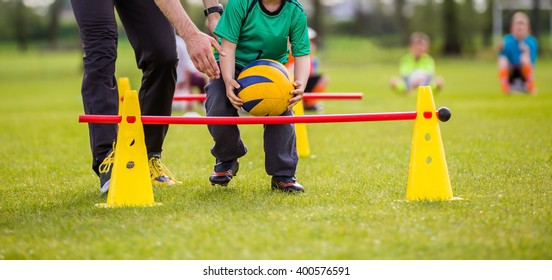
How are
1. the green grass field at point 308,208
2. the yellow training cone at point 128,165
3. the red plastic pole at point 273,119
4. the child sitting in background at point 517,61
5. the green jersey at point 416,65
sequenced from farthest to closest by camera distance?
the green jersey at point 416,65
the child sitting in background at point 517,61
the yellow training cone at point 128,165
the red plastic pole at point 273,119
the green grass field at point 308,208

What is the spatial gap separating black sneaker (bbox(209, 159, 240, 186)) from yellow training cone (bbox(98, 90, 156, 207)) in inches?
31.8

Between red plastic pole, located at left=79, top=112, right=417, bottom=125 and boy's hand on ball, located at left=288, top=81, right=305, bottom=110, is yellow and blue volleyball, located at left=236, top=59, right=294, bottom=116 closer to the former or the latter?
boy's hand on ball, located at left=288, top=81, right=305, bottom=110

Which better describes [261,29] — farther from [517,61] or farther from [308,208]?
[517,61]

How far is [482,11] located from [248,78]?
54847 mm

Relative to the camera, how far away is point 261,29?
493 cm

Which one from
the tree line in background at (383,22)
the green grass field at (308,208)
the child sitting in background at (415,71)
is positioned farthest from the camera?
the tree line in background at (383,22)

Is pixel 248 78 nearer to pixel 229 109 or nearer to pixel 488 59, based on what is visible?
pixel 229 109

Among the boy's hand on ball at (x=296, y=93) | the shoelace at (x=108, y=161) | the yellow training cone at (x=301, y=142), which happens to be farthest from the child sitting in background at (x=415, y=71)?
the shoelace at (x=108, y=161)

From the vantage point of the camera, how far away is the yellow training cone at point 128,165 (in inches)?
175

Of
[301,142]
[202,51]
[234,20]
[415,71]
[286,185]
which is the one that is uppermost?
[234,20]

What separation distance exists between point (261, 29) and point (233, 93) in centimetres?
46

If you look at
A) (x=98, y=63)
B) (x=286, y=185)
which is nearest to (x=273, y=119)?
(x=286, y=185)

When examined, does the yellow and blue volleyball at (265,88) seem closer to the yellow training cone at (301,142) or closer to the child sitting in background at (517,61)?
the yellow training cone at (301,142)
